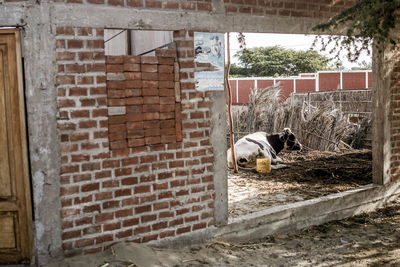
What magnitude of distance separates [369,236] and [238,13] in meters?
3.45

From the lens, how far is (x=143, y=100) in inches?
173

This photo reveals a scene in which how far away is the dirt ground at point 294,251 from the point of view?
13.6 ft

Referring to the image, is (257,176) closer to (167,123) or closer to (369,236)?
(369,236)

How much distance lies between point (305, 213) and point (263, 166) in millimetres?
3357

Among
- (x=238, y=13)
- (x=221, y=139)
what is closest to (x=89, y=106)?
(x=221, y=139)

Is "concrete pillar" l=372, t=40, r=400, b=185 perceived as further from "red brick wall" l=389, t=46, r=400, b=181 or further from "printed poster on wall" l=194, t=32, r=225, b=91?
"printed poster on wall" l=194, t=32, r=225, b=91

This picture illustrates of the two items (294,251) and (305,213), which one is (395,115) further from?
(294,251)

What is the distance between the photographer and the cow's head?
11241 millimetres

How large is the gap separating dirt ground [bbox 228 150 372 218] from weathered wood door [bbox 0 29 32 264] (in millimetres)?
2954

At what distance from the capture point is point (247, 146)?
32.4ft

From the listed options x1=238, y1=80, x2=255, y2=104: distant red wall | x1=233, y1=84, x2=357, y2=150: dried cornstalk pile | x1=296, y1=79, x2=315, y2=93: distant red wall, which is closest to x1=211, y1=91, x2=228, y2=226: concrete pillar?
x1=233, y1=84, x2=357, y2=150: dried cornstalk pile

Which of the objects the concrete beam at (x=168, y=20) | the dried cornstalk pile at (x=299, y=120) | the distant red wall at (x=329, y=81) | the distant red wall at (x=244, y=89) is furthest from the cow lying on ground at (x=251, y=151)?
the distant red wall at (x=244, y=89)

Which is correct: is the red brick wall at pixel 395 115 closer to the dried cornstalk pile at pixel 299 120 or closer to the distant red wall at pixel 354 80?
the dried cornstalk pile at pixel 299 120

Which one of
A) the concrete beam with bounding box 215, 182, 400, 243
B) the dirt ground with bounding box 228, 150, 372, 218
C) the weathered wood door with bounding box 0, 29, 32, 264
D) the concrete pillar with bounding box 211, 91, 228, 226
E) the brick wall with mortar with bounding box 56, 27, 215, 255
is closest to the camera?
the weathered wood door with bounding box 0, 29, 32, 264
